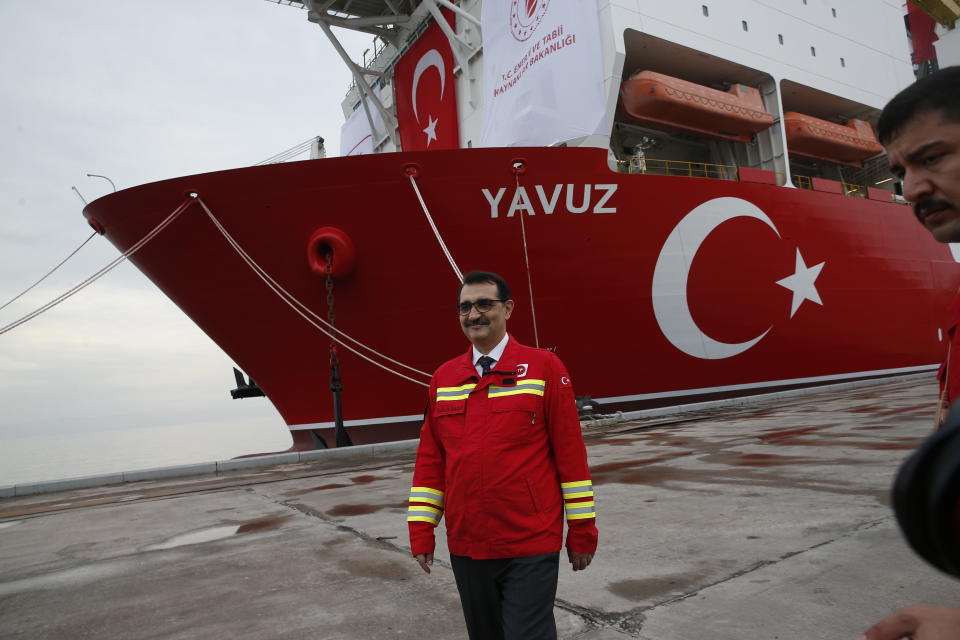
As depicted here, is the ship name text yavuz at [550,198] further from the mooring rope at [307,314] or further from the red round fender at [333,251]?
the mooring rope at [307,314]

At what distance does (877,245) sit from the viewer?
1295 centimetres

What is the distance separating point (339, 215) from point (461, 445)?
7.13 metres

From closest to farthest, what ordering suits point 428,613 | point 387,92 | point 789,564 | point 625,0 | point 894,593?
point 894,593, point 428,613, point 789,564, point 625,0, point 387,92

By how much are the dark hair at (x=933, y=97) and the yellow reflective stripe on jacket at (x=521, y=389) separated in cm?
114

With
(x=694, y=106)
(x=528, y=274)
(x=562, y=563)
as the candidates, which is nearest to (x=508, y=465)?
(x=562, y=563)

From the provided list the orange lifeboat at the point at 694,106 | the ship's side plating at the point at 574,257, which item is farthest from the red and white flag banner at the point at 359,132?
the orange lifeboat at the point at 694,106

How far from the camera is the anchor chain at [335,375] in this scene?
8.44 meters

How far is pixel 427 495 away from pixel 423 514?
0.06 m

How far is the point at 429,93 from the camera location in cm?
1448

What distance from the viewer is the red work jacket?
1805 mm

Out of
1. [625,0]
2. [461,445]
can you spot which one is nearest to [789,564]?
[461,445]

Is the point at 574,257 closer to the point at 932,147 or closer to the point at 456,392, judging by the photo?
the point at 456,392

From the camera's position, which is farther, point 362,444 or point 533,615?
point 362,444

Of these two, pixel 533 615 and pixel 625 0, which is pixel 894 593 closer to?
pixel 533 615
